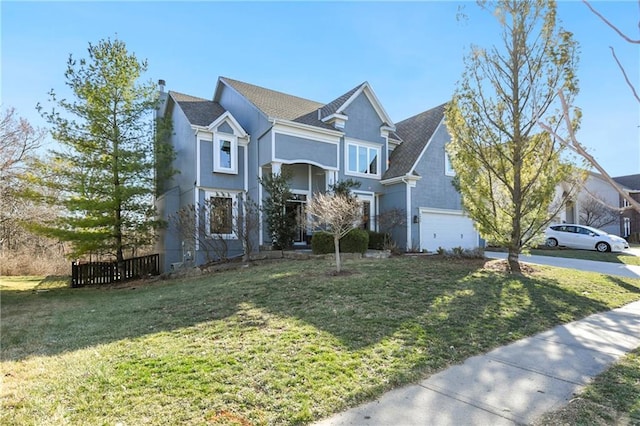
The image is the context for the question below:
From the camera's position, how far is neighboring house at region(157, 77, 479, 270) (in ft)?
54.5

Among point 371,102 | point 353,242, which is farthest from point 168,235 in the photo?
point 371,102

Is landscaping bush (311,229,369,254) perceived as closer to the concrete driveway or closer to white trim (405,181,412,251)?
white trim (405,181,412,251)

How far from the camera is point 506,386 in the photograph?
4.16m

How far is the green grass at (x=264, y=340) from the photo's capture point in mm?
3650

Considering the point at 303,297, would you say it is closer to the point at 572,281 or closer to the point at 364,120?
the point at 572,281

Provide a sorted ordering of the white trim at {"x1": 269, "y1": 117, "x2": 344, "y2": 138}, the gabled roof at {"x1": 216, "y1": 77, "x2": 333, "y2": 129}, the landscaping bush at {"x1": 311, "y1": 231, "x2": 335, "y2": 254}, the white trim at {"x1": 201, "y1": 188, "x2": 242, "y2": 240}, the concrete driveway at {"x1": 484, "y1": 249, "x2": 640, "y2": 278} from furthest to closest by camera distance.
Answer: the gabled roof at {"x1": 216, "y1": 77, "x2": 333, "y2": 129} → the white trim at {"x1": 269, "y1": 117, "x2": 344, "y2": 138} → the white trim at {"x1": 201, "y1": 188, "x2": 242, "y2": 240} → the landscaping bush at {"x1": 311, "y1": 231, "x2": 335, "y2": 254} → the concrete driveway at {"x1": 484, "y1": 249, "x2": 640, "y2": 278}

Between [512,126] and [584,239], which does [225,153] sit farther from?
[584,239]

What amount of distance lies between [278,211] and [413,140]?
9476 millimetres

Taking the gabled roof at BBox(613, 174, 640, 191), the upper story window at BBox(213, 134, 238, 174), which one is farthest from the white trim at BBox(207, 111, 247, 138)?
the gabled roof at BBox(613, 174, 640, 191)

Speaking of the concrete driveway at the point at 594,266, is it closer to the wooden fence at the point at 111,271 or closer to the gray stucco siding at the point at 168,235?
the gray stucco siding at the point at 168,235

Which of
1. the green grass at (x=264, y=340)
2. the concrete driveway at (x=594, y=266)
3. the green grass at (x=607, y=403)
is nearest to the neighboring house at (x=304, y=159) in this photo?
the concrete driveway at (x=594, y=266)

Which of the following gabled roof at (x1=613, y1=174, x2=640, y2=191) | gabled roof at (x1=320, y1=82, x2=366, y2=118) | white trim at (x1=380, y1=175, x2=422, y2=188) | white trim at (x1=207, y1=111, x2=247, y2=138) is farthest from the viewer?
gabled roof at (x1=613, y1=174, x2=640, y2=191)

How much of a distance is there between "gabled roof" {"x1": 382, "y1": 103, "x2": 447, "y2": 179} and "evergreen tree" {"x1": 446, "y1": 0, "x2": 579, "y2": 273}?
6532 mm

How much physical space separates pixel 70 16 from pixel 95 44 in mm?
7651
